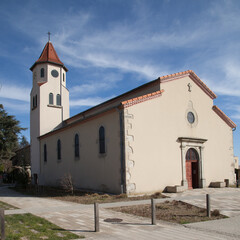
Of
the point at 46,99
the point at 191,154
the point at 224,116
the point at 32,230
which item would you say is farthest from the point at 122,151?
the point at 46,99

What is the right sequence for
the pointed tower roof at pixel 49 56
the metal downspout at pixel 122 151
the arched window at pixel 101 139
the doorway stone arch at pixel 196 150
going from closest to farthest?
the metal downspout at pixel 122 151, the arched window at pixel 101 139, the doorway stone arch at pixel 196 150, the pointed tower roof at pixel 49 56

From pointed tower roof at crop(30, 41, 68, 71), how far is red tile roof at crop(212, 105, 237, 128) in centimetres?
1756

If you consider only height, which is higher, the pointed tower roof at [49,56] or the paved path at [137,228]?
the pointed tower roof at [49,56]

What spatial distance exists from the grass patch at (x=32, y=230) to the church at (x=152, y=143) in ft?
25.6

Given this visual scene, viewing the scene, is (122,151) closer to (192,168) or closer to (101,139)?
(101,139)

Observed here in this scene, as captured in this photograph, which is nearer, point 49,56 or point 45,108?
point 45,108

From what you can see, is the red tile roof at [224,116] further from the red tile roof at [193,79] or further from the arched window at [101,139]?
the arched window at [101,139]

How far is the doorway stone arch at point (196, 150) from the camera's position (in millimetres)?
19469

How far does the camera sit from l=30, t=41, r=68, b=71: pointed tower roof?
3097cm

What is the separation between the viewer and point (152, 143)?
59.3 feet

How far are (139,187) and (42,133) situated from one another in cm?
1615

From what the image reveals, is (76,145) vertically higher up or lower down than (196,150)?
higher up

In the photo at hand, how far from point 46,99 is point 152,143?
16126 millimetres

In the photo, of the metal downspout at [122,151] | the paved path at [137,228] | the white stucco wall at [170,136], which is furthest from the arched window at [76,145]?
Result: the paved path at [137,228]
